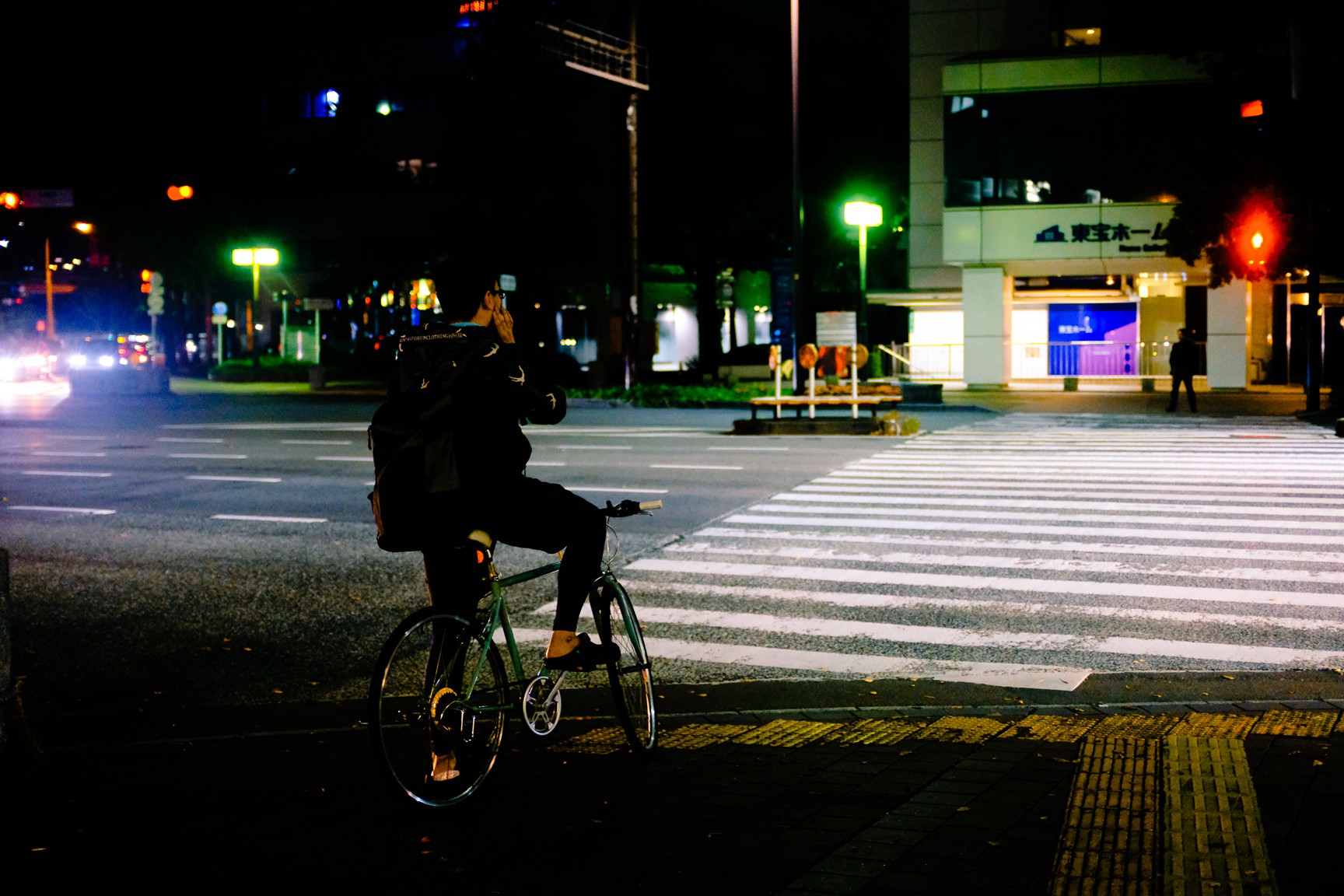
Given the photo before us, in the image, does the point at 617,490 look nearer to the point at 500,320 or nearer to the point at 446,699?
the point at 500,320

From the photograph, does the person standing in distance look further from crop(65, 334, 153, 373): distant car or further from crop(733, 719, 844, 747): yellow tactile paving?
Answer: crop(65, 334, 153, 373): distant car

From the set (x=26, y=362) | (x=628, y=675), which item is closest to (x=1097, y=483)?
(x=628, y=675)

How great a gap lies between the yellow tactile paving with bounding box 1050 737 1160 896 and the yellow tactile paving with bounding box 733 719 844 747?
1.11 meters

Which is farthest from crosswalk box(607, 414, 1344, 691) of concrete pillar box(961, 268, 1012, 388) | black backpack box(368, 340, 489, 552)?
concrete pillar box(961, 268, 1012, 388)

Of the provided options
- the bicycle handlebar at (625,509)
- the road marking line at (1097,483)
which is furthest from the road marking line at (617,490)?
the bicycle handlebar at (625,509)

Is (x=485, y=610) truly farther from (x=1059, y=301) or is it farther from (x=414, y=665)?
(x=1059, y=301)

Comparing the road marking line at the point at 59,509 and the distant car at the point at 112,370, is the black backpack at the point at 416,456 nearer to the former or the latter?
the road marking line at the point at 59,509

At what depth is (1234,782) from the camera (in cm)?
499

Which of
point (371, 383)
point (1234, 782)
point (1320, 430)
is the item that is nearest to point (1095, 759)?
point (1234, 782)

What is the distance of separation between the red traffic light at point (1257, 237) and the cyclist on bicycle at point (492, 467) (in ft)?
92.1

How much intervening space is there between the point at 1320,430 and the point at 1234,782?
19.8 metres

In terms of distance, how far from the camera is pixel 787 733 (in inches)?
232

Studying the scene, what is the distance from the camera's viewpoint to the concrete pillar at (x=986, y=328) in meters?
40.3

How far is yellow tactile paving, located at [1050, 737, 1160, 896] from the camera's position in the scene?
407cm
